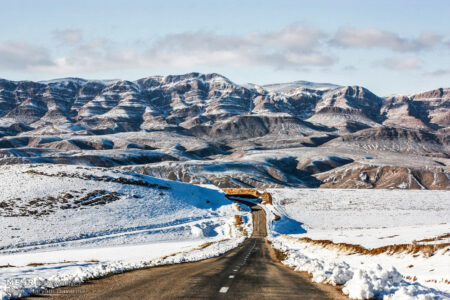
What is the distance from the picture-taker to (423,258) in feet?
65.6

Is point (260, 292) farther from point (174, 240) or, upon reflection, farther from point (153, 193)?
point (153, 193)

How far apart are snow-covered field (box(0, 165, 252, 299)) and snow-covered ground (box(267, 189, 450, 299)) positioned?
32.2ft

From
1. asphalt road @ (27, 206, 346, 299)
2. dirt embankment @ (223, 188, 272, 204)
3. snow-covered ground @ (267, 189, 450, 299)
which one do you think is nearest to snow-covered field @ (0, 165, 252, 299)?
snow-covered ground @ (267, 189, 450, 299)

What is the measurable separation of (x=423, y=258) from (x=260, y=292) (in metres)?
11.4

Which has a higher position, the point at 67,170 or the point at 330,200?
the point at 67,170

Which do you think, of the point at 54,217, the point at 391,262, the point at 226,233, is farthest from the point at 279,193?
the point at 391,262

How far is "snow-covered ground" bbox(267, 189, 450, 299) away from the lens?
1202 cm

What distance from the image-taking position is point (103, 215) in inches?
2410

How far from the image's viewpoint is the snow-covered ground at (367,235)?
39.4ft

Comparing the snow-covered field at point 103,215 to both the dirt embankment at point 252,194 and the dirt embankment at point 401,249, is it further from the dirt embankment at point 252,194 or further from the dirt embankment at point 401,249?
the dirt embankment at point 401,249

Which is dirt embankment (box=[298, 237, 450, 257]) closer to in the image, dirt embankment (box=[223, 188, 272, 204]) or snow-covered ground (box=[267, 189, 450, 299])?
snow-covered ground (box=[267, 189, 450, 299])

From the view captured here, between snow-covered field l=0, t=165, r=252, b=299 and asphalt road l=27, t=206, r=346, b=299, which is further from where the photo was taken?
snow-covered field l=0, t=165, r=252, b=299

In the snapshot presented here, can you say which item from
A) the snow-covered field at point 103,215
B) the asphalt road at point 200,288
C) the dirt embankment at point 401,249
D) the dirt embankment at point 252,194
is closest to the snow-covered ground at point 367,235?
the dirt embankment at point 401,249

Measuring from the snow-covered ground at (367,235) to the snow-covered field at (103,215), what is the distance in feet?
32.2
